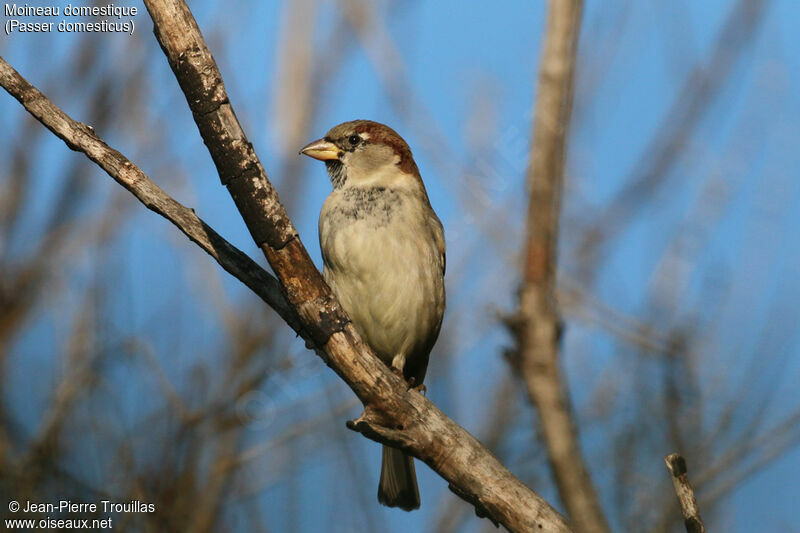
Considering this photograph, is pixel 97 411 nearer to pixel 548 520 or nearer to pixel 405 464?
pixel 405 464

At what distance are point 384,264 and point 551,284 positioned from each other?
1346 mm

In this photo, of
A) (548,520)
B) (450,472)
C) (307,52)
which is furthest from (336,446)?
(307,52)

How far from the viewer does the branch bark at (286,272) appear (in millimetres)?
2166

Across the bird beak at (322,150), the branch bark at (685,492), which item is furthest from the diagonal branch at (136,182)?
the bird beak at (322,150)

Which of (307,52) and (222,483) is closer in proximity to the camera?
(222,483)

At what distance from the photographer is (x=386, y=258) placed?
128 inches

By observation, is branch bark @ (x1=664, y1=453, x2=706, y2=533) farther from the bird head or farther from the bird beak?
the bird beak

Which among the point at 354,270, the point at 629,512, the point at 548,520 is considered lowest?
the point at 548,520

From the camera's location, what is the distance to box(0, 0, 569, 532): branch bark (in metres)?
2.17

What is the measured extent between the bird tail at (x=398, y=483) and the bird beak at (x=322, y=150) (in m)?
1.22

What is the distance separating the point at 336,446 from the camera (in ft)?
11.5

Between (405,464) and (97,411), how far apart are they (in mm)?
1244

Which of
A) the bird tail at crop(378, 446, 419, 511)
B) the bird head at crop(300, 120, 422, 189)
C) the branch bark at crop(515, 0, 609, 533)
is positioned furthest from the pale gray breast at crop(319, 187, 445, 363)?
the branch bark at crop(515, 0, 609, 533)

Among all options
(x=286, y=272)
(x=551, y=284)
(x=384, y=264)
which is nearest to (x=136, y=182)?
(x=286, y=272)
